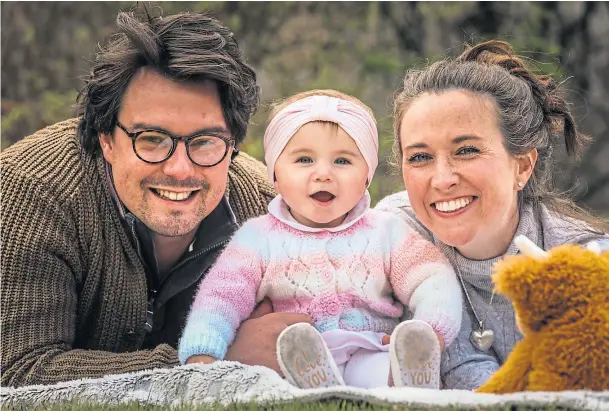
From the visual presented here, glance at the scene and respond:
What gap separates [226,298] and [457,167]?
0.92 m

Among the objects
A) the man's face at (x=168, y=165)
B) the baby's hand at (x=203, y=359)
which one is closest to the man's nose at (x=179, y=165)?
the man's face at (x=168, y=165)

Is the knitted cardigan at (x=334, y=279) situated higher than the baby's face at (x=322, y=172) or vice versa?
the baby's face at (x=322, y=172)

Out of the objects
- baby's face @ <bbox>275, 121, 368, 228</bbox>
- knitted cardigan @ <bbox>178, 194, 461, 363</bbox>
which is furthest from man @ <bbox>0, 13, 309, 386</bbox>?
baby's face @ <bbox>275, 121, 368, 228</bbox>

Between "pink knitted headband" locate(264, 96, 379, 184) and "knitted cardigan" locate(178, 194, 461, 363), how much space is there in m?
0.24

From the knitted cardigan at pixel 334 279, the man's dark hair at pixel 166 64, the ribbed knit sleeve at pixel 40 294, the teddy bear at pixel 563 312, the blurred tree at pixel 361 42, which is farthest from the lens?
the blurred tree at pixel 361 42

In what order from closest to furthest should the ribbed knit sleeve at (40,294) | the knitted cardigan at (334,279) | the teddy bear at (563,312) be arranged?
1. the teddy bear at (563,312)
2. the knitted cardigan at (334,279)
3. the ribbed knit sleeve at (40,294)

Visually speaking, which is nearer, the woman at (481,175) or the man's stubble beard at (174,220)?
the woman at (481,175)

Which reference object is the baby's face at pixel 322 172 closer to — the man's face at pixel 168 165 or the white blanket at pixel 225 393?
the man's face at pixel 168 165

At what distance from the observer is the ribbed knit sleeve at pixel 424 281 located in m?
3.09

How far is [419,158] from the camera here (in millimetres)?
3229

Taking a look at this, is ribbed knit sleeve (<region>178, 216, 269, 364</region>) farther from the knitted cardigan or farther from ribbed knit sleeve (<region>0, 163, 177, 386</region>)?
ribbed knit sleeve (<region>0, 163, 177, 386</region>)

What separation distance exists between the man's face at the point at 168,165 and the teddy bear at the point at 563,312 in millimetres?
1366

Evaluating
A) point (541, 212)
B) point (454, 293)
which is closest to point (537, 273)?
point (454, 293)

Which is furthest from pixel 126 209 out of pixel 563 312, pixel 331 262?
pixel 563 312
